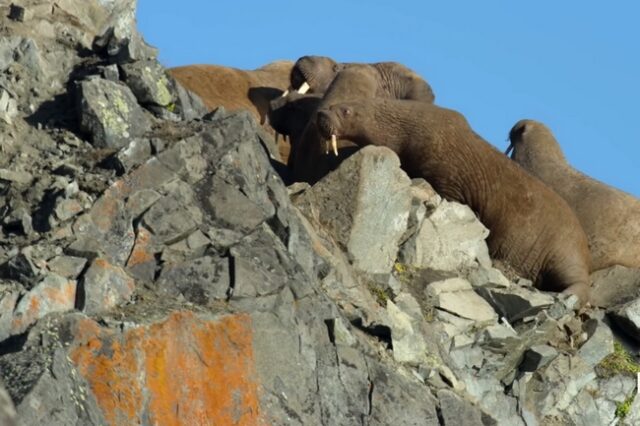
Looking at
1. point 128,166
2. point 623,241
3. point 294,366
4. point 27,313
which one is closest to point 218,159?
point 128,166

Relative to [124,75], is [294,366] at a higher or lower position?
lower

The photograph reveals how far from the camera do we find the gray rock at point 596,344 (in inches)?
726

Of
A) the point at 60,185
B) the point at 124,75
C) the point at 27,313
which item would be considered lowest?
the point at 27,313

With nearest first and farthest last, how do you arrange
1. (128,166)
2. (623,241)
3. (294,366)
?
(294,366)
(128,166)
(623,241)

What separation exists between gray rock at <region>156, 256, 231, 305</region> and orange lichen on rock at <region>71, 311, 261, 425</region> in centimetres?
37

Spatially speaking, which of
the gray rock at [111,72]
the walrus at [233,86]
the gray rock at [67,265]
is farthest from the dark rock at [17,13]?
the walrus at [233,86]

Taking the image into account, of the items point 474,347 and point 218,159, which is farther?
point 474,347

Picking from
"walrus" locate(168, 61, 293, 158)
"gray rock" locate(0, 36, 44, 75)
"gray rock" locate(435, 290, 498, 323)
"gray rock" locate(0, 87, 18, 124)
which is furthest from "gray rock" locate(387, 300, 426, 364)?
"walrus" locate(168, 61, 293, 158)

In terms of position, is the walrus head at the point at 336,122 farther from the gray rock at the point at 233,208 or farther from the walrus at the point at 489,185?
the gray rock at the point at 233,208

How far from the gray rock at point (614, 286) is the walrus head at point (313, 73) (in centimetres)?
560

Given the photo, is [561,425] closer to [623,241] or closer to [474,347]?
[474,347]

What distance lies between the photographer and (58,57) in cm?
1666

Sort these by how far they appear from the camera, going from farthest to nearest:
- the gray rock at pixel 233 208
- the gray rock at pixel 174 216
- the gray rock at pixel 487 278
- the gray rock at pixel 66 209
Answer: the gray rock at pixel 487 278 → the gray rock at pixel 233 208 → the gray rock at pixel 174 216 → the gray rock at pixel 66 209

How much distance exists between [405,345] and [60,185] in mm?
3323
